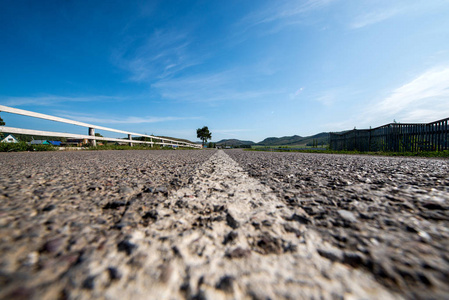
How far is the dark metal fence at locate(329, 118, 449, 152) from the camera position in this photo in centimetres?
859

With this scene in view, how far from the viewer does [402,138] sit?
10398mm

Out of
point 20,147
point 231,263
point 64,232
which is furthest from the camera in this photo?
point 20,147

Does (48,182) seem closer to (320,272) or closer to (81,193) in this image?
(81,193)

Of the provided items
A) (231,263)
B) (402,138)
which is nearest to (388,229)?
(231,263)

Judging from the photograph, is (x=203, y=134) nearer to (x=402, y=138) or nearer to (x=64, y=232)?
(x=402, y=138)

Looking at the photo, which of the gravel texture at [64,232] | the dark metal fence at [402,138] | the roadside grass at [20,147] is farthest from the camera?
the dark metal fence at [402,138]

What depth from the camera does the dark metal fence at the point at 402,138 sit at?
8.59m

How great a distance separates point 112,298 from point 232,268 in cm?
32

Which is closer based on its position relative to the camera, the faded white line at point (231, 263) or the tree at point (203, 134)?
the faded white line at point (231, 263)

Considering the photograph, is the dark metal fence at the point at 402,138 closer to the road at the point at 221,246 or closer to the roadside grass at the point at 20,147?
the road at the point at 221,246

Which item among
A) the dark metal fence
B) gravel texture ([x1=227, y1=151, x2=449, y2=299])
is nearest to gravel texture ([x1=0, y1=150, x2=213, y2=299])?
gravel texture ([x1=227, y1=151, x2=449, y2=299])

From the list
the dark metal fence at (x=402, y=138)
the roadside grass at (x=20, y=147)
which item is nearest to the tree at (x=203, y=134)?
the dark metal fence at (x=402, y=138)

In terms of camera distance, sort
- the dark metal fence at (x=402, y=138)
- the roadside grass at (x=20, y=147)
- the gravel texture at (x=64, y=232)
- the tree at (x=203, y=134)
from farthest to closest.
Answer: the tree at (x=203, y=134) < the dark metal fence at (x=402, y=138) < the roadside grass at (x=20, y=147) < the gravel texture at (x=64, y=232)

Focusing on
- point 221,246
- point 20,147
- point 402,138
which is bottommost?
point 221,246
